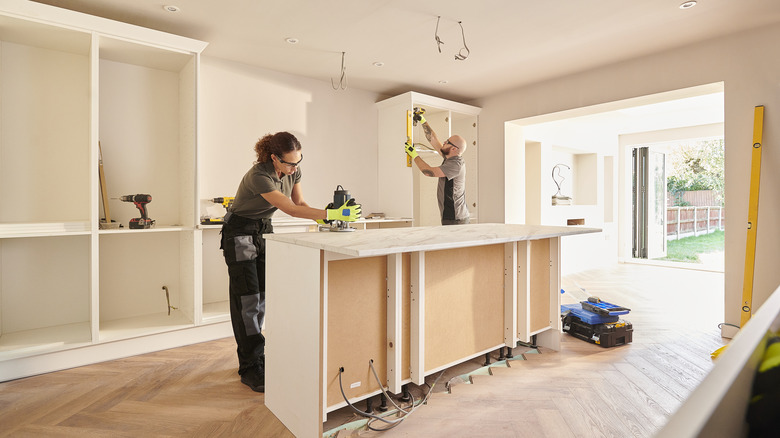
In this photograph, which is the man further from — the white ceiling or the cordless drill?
the cordless drill

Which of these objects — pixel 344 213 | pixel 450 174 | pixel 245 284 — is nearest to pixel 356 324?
pixel 344 213

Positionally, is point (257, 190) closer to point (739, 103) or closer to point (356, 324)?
point (356, 324)

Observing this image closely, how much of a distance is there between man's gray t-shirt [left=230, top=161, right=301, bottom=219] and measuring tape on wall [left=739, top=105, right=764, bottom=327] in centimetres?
364

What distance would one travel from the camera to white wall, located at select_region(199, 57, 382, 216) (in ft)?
12.6

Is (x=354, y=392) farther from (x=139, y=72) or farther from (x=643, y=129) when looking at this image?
(x=643, y=129)

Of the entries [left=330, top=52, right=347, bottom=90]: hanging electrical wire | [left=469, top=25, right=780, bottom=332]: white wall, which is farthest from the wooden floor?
[left=330, top=52, right=347, bottom=90]: hanging electrical wire

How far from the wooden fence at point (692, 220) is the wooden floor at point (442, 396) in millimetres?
5942

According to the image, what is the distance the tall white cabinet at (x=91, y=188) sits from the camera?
276cm

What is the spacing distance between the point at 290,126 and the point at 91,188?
204cm

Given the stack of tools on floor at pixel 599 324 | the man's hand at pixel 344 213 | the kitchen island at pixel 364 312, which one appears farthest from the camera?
the stack of tools on floor at pixel 599 324

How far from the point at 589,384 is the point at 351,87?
3.96m

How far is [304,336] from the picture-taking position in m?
1.87

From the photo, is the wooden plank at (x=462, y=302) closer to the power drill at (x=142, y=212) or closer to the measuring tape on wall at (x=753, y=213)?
the measuring tape on wall at (x=753, y=213)

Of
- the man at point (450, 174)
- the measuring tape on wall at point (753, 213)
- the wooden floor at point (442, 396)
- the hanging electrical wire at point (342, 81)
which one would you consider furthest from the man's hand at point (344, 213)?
the measuring tape on wall at point (753, 213)
